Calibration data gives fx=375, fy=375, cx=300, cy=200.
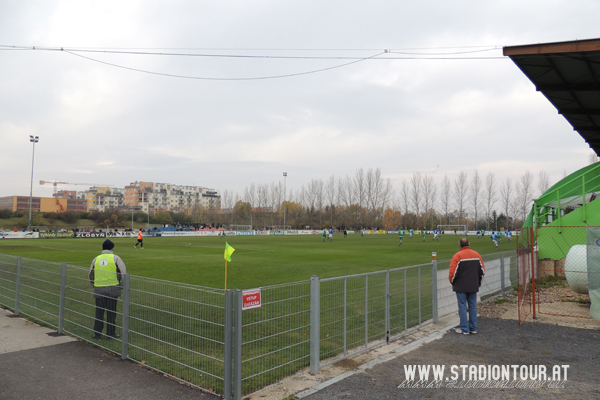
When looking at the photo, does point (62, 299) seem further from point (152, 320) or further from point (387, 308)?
point (387, 308)

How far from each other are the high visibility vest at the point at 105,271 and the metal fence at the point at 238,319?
1.93 ft

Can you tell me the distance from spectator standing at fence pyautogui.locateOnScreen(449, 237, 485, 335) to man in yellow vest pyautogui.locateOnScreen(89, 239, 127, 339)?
636cm

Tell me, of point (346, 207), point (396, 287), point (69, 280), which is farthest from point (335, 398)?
point (346, 207)

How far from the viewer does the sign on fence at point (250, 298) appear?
449 cm

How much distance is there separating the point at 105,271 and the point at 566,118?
2145 centimetres

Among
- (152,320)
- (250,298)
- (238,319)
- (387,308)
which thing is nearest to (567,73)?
(387,308)

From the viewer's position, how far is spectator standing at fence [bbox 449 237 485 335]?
292 inches

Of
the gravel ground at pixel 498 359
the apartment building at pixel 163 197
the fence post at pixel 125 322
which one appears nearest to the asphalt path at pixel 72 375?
the fence post at pixel 125 322

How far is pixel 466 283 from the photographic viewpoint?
7.46 meters

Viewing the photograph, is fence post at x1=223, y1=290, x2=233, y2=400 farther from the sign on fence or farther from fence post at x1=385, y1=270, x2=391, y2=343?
fence post at x1=385, y1=270, x2=391, y2=343

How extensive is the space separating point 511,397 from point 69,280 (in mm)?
7803

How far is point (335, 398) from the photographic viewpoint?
14.8 feet

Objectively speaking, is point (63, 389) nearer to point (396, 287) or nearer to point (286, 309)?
point (286, 309)

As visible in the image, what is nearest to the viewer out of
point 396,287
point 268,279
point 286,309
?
point 286,309
